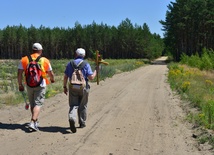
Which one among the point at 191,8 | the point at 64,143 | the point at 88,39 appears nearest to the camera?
the point at 64,143

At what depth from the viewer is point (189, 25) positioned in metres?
59.6

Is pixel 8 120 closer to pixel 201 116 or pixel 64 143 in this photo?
pixel 64 143

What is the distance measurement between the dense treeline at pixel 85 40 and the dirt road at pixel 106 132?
7903 centimetres

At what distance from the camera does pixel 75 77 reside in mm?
7695

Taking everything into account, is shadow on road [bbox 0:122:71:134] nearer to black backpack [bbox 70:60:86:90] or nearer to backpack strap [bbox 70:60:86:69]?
black backpack [bbox 70:60:86:90]

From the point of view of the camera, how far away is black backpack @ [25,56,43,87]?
25.0 ft

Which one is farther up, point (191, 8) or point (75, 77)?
point (191, 8)

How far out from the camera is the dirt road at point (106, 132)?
252 inches

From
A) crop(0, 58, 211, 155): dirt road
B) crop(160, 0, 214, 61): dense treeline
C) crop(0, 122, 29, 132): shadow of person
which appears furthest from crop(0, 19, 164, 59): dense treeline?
crop(0, 122, 29, 132): shadow of person

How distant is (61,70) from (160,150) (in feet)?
105

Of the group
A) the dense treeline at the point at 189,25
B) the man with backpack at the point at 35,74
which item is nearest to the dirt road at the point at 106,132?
the man with backpack at the point at 35,74

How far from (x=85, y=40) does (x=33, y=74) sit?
93738mm

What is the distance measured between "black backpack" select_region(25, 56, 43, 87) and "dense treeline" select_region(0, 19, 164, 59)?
3237 inches

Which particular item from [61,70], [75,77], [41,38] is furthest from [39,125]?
[41,38]
